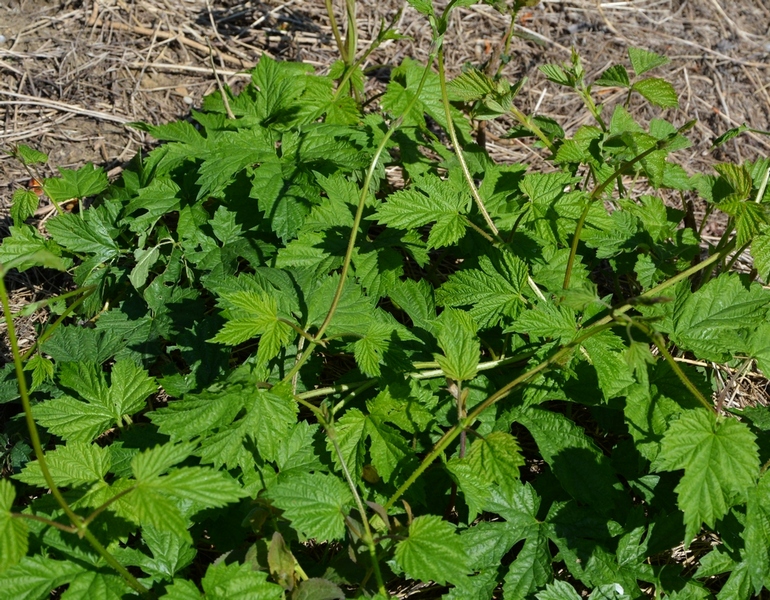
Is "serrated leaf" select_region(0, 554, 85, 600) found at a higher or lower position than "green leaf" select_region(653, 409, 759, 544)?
lower

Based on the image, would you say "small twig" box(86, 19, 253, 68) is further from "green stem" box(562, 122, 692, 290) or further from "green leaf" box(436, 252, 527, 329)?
"green stem" box(562, 122, 692, 290)

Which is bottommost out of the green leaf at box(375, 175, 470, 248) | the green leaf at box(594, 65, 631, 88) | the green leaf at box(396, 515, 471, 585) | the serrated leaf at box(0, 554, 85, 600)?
the serrated leaf at box(0, 554, 85, 600)

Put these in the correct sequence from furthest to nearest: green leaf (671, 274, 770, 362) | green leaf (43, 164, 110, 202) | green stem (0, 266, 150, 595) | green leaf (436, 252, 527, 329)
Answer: green leaf (43, 164, 110, 202), green leaf (436, 252, 527, 329), green leaf (671, 274, 770, 362), green stem (0, 266, 150, 595)

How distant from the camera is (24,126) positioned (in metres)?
3.28

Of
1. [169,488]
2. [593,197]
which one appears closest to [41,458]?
[169,488]

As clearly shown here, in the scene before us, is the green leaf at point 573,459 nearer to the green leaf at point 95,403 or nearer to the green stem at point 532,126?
the green stem at point 532,126

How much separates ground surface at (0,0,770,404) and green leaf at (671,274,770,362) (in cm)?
126

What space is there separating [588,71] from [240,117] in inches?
75.9

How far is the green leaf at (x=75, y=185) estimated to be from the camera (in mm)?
2609

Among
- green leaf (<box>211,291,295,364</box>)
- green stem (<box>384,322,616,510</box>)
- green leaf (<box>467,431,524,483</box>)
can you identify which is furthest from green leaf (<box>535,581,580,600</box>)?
green leaf (<box>211,291,295,364</box>)

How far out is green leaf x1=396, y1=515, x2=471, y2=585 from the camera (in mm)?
1604

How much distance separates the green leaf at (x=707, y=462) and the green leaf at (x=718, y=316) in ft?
1.08

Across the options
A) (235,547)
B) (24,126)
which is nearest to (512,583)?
(235,547)

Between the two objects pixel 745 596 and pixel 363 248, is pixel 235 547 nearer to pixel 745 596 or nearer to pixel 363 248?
pixel 363 248
